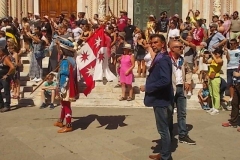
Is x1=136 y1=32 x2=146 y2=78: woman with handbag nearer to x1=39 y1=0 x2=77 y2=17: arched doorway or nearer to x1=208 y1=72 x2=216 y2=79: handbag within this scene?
x1=208 y1=72 x2=216 y2=79: handbag

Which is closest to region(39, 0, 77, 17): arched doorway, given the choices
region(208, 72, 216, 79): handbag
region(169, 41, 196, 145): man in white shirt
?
region(208, 72, 216, 79): handbag

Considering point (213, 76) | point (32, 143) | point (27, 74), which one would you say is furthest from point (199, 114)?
point (27, 74)

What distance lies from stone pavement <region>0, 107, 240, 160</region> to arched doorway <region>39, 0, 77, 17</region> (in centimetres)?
1185

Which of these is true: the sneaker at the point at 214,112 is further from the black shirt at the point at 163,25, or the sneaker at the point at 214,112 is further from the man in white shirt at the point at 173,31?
the black shirt at the point at 163,25

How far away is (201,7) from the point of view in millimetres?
20078

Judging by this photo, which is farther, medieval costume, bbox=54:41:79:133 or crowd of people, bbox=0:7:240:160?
medieval costume, bbox=54:41:79:133

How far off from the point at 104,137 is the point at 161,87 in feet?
7.49

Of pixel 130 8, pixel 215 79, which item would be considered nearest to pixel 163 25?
pixel 130 8

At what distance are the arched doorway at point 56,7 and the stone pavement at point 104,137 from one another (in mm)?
11852

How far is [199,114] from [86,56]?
342 centimetres

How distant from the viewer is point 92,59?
8203mm

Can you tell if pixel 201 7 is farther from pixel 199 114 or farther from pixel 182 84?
pixel 182 84

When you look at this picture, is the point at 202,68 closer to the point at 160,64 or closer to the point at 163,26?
the point at 163,26

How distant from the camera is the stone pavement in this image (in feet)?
21.8
